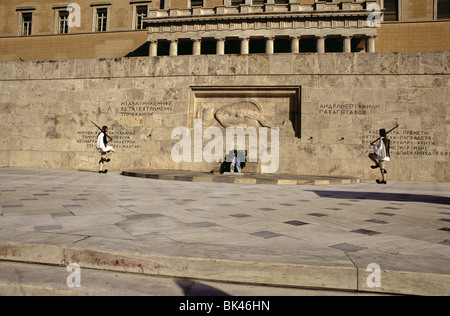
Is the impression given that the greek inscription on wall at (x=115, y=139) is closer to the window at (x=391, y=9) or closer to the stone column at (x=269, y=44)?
the stone column at (x=269, y=44)

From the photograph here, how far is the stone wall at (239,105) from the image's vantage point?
13328 mm

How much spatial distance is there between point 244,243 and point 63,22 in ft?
163

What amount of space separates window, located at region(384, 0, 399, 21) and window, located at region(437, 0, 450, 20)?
4634 mm

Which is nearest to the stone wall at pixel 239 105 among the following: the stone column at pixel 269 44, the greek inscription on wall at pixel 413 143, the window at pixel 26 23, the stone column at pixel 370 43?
the greek inscription on wall at pixel 413 143

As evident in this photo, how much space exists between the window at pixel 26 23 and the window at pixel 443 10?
2165 inches

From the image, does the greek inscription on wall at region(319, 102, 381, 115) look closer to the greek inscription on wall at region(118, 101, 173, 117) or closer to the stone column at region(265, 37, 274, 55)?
the greek inscription on wall at region(118, 101, 173, 117)

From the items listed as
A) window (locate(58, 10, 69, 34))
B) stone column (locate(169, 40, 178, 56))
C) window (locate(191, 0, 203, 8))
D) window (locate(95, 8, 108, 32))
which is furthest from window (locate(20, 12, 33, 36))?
window (locate(191, 0, 203, 8))

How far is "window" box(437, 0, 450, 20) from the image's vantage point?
111 ft

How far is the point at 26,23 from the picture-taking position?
41688 millimetres

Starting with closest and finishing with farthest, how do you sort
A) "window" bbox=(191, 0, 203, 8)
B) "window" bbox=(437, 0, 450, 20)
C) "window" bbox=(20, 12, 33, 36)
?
"window" bbox=(437, 0, 450, 20) < "window" bbox=(191, 0, 203, 8) < "window" bbox=(20, 12, 33, 36)

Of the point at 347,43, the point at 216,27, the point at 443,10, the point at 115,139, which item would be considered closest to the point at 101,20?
the point at 216,27

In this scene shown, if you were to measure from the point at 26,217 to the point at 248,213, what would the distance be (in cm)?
331
